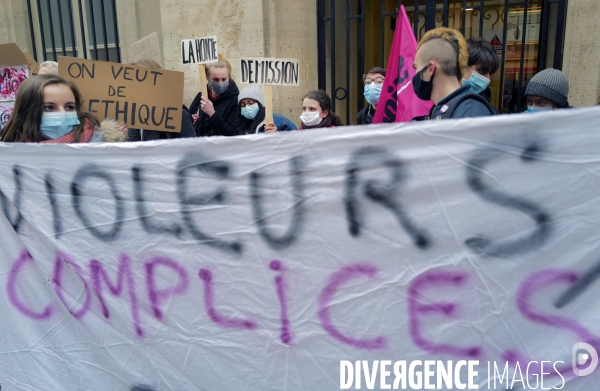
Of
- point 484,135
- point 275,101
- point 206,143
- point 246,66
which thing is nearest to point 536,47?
point 275,101

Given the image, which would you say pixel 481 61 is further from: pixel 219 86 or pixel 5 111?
pixel 5 111

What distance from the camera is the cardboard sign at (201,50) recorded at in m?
3.49

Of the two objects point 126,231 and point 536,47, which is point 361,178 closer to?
point 126,231

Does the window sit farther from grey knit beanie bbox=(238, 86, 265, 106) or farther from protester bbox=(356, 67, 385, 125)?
protester bbox=(356, 67, 385, 125)

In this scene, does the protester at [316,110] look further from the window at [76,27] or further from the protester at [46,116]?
the window at [76,27]

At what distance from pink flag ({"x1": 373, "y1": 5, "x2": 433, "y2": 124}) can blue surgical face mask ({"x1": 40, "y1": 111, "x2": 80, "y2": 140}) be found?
187 centimetres

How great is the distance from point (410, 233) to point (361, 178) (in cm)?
26

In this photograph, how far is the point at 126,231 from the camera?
1901 mm

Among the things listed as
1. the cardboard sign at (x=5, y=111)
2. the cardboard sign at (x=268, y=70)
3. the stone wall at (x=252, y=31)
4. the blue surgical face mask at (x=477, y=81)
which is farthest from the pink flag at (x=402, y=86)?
the cardboard sign at (x=5, y=111)

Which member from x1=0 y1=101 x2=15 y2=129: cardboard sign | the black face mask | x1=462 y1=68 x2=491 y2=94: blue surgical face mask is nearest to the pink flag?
x1=462 y1=68 x2=491 y2=94: blue surgical face mask

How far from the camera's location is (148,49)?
367cm

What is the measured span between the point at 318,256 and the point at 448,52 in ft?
4.14

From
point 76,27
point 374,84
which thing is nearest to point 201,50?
point 374,84

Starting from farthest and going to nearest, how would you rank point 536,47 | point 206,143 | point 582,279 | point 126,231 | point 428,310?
1. point 536,47
2. point 126,231
3. point 206,143
4. point 428,310
5. point 582,279
